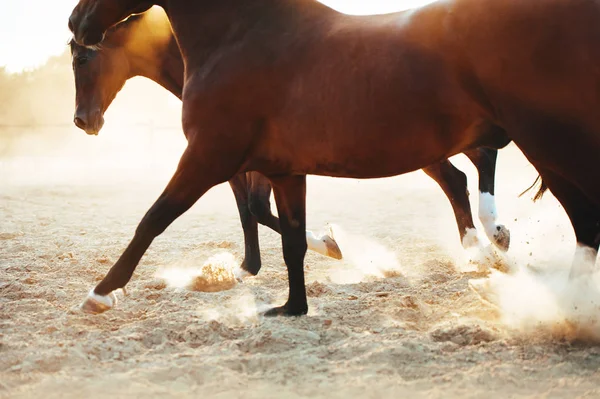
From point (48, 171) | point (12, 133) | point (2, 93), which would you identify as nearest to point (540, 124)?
point (48, 171)

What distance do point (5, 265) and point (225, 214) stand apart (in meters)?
4.31

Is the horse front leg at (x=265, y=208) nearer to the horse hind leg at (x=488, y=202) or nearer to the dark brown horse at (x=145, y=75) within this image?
the dark brown horse at (x=145, y=75)

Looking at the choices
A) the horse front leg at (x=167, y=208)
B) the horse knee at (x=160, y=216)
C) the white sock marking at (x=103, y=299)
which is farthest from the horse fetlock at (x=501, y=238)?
the white sock marking at (x=103, y=299)

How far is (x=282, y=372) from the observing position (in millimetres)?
2744

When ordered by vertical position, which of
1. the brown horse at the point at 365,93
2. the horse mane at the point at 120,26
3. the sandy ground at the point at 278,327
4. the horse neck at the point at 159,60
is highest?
the horse mane at the point at 120,26

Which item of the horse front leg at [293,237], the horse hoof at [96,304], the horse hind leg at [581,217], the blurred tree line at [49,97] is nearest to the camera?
the horse hind leg at [581,217]

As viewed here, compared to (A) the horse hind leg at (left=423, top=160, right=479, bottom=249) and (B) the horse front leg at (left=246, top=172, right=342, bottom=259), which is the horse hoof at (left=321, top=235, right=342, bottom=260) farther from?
(A) the horse hind leg at (left=423, top=160, right=479, bottom=249)

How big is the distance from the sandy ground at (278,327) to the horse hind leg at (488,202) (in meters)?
0.27

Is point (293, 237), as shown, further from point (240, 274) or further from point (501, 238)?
point (501, 238)

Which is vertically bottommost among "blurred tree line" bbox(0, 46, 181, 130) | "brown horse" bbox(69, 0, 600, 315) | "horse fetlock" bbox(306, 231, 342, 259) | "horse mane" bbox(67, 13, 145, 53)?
"horse fetlock" bbox(306, 231, 342, 259)

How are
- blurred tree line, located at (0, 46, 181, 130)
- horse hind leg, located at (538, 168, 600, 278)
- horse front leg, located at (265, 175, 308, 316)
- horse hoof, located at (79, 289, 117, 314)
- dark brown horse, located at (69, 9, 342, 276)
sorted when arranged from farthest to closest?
1. blurred tree line, located at (0, 46, 181, 130)
2. dark brown horse, located at (69, 9, 342, 276)
3. horse front leg, located at (265, 175, 308, 316)
4. horse hoof, located at (79, 289, 117, 314)
5. horse hind leg, located at (538, 168, 600, 278)

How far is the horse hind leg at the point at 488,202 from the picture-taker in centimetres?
490

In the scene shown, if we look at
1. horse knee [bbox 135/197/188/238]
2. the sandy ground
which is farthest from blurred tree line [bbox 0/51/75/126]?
horse knee [bbox 135/197/188/238]

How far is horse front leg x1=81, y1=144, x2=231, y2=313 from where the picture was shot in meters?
3.34
